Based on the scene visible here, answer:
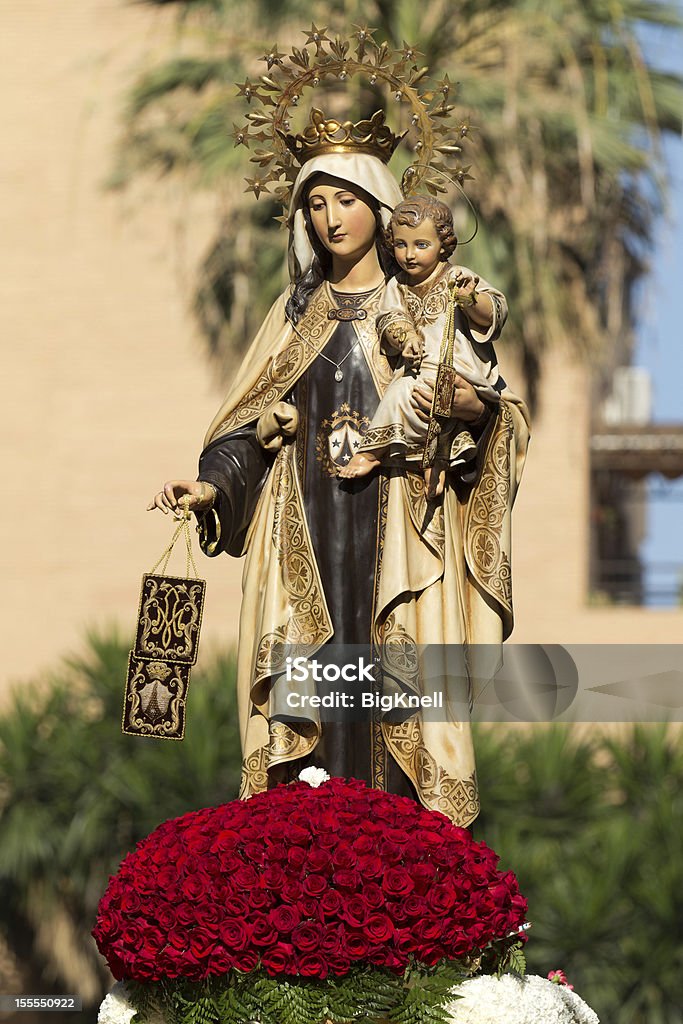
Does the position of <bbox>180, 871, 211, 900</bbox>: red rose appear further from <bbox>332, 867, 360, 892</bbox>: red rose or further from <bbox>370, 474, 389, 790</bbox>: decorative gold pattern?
<bbox>370, 474, 389, 790</bbox>: decorative gold pattern

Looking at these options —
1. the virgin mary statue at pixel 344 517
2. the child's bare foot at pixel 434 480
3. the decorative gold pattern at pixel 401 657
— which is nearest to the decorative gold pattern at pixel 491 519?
the virgin mary statue at pixel 344 517

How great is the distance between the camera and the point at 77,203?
18969 millimetres

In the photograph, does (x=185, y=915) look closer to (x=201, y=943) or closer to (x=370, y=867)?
(x=201, y=943)

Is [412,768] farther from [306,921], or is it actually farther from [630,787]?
[630,787]

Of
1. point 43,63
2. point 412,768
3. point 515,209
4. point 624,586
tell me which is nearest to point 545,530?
point 624,586

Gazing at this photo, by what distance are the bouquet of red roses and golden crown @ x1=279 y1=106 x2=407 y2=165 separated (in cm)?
200

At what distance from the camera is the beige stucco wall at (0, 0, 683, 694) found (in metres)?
18.2

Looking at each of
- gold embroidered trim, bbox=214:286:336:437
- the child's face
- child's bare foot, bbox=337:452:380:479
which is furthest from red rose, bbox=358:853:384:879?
the child's face

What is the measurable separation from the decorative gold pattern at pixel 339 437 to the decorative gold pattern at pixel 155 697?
0.72 meters

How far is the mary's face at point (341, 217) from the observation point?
6.29 m

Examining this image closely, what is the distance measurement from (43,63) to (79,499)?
13.0 feet

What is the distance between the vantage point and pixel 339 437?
6.23m

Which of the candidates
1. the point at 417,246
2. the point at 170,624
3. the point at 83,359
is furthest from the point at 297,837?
the point at 83,359

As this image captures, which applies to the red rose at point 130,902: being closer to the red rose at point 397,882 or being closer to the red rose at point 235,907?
the red rose at point 235,907
